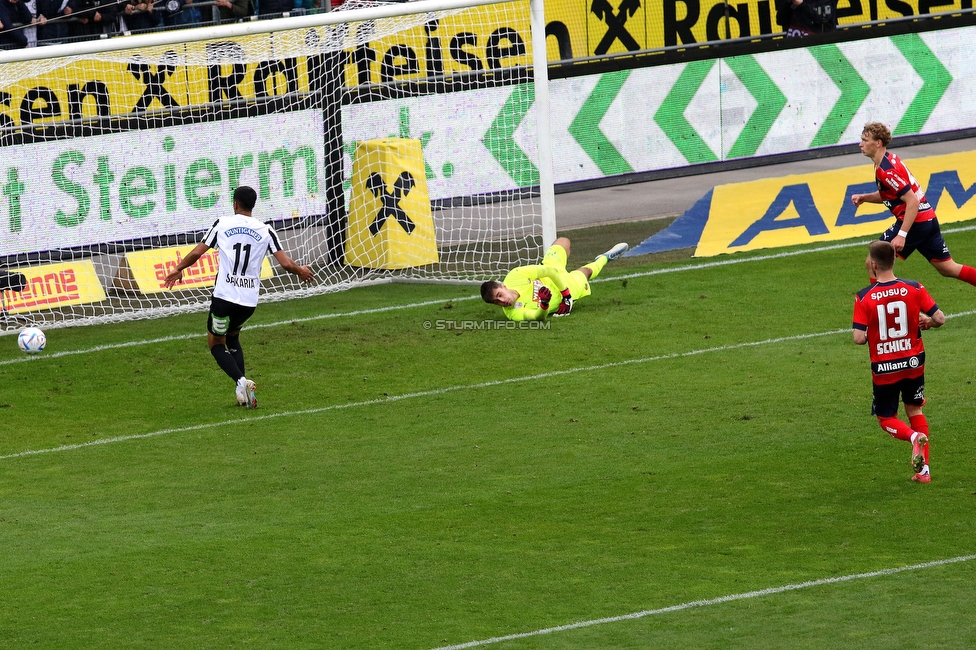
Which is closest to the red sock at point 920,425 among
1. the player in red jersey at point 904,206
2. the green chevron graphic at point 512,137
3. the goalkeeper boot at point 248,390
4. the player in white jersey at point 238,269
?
the player in red jersey at point 904,206

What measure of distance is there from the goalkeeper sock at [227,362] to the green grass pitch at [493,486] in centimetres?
36

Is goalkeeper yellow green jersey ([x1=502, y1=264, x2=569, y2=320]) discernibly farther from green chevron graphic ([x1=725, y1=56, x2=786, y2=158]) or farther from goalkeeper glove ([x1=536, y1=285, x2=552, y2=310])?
green chevron graphic ([x1=725, y1=56, x2=786, y2=158])

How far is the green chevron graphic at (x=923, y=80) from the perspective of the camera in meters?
24.3

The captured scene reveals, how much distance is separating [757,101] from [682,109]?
1456 mm

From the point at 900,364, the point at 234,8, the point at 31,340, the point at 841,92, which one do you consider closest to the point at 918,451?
the point at 900,364

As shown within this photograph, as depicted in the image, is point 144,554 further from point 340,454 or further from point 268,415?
point 268,415

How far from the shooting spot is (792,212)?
17562mm

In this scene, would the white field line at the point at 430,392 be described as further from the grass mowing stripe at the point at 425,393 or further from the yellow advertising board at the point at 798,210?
the yellow advertising board at the point at 798,210

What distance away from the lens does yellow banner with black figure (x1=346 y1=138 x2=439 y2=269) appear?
1719 centimetres

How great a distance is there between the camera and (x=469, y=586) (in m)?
7.44

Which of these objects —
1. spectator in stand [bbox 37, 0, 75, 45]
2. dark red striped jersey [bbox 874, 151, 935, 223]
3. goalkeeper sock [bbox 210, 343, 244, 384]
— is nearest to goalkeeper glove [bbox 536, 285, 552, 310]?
dark red striped jersey [bbox 874, 151, 935, 223]

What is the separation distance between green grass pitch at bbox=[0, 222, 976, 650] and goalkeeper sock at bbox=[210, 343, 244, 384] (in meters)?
0.36

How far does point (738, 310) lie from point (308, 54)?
5.60 m

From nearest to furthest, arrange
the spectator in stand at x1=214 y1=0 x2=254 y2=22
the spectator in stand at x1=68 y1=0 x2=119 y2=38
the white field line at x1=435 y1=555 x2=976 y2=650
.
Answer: the white field line at x1=435 y1=555 x2=976 y2=650 → the spectator in stand at x1=68 y1=0 x2=119 y2=38 → the spectator in stand at x1=214 y1=0 x2=254 y2=22
